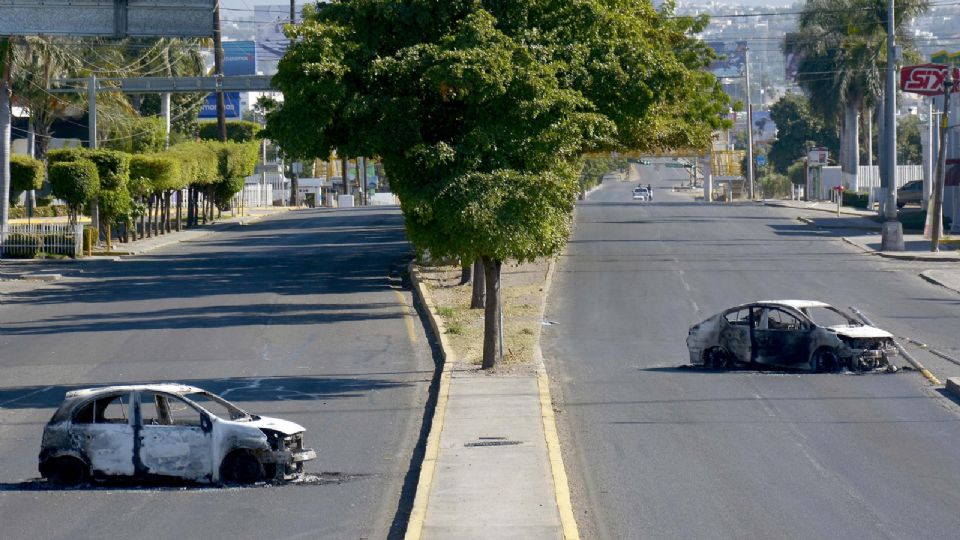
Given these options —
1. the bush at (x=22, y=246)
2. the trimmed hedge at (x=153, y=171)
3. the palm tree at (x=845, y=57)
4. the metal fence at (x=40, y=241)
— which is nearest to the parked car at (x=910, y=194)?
the palm tree at (x=845, y=57)

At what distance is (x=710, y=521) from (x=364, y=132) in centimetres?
1147

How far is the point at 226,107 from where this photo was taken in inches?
4257

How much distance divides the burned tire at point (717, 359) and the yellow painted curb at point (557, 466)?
11.7 feet

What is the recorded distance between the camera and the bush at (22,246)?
4775cm

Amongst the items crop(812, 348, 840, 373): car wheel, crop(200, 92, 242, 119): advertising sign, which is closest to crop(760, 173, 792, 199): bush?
crop(200, 92, 242, 119): advertising sign

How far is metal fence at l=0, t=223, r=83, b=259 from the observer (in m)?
47.8

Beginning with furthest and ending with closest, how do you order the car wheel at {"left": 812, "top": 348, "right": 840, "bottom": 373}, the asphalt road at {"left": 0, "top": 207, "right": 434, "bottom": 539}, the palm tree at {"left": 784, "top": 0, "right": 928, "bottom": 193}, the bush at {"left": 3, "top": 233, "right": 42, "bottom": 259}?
the palm tree at {"left": 784, "top": 0, "right": 928, "bottom": 193}
the bush at {"left": 3, "top": 233, "right": 42, "bottom": 259}
the car wheel at {"left": 812, "top": 348, "right": 840, "bottom": 373}
the asphalt road at {"left": 0, "top": 207, "right": 434, "bottom": 539}

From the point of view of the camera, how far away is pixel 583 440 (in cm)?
1678

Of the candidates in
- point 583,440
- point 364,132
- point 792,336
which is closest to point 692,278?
point 792,336

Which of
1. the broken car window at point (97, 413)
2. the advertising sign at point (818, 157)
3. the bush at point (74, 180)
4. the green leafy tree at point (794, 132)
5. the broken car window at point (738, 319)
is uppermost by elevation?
the green leafy tree at point (794, 132)

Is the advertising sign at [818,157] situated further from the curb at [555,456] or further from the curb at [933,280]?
the curb at [555,456]

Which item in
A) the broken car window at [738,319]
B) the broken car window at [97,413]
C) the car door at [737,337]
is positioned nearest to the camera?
the broken car window at [97,413]

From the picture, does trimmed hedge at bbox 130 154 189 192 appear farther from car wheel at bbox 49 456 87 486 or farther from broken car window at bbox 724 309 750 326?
car wheel at bbox 49 456 87 486

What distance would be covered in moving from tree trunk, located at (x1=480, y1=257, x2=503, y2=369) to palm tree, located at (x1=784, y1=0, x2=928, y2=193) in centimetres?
6182
